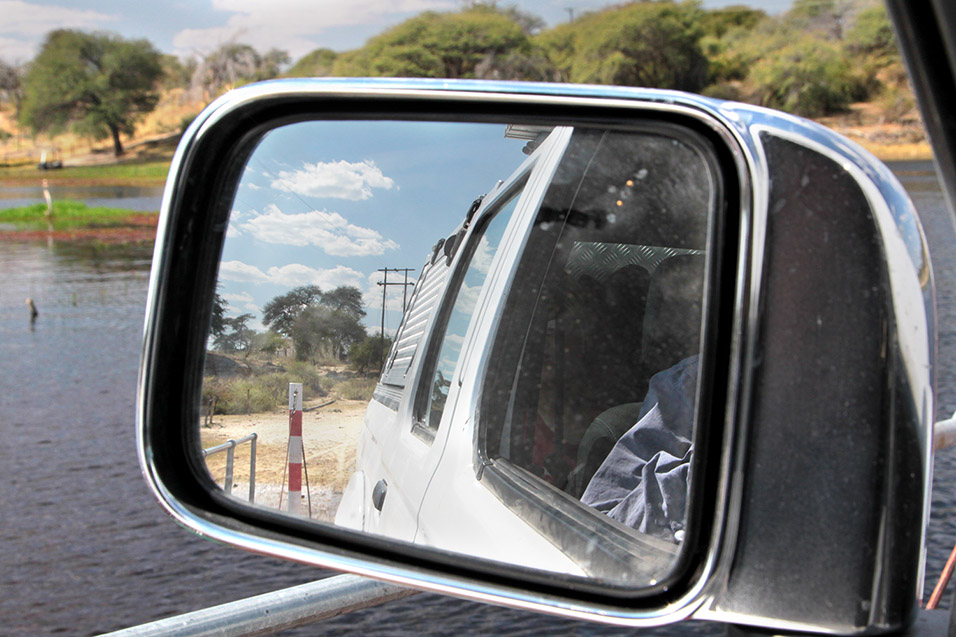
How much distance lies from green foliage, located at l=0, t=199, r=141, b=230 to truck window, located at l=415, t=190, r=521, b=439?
1314 inches

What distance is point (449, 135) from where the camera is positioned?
4.14 ft

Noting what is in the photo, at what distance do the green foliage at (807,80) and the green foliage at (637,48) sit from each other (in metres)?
4.42

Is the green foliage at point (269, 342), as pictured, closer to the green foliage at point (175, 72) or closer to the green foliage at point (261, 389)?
the green foliage at point (261, 389)

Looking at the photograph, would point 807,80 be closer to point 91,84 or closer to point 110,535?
point 91,84

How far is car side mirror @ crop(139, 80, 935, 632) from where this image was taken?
33.4 inches

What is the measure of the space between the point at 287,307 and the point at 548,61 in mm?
62164

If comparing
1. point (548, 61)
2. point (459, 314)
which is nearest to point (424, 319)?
point (459, 314)

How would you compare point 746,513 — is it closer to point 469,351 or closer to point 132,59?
point 469,351

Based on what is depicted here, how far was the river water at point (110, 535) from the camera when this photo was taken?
5.24 m

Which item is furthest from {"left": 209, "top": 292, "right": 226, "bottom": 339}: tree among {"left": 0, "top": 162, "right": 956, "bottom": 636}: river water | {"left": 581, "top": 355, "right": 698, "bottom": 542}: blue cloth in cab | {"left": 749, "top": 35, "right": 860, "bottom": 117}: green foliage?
{"left": 749, "top": 35, "right": 860, "bottom": 117}: green foliage

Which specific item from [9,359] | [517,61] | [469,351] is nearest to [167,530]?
[469,351]

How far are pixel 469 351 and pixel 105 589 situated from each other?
5.52 metres

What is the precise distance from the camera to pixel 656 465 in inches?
44.7

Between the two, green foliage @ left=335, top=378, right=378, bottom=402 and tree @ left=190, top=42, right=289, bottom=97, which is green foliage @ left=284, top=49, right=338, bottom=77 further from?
green foliage @ left=335, top=378, right=378, bottom=402
